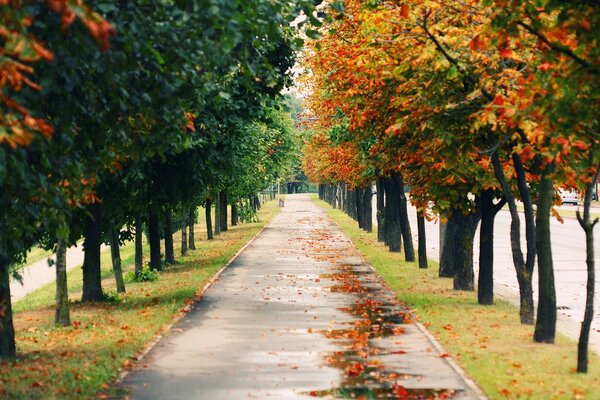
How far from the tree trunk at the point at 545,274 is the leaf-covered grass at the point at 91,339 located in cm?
587

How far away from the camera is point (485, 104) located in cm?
1642

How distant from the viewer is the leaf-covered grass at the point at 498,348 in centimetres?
1196

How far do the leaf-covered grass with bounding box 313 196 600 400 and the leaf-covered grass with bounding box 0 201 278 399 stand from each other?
176 inches

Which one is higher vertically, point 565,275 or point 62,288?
point 62,288

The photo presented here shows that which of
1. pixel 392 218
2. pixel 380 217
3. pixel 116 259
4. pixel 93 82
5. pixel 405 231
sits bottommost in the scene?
pixel 116 259

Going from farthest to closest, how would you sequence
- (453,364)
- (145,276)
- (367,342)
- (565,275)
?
(145,276), (565,275), (367,342), (453,364)

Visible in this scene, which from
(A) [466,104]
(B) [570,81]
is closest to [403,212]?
(A) [466,104]

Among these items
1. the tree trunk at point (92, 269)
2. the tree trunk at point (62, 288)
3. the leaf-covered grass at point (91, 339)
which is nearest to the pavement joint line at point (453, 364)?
the leaf-covered grass at point (91, 339)

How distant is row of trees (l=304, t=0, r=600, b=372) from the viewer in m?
10.2

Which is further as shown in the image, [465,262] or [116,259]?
[116,259]

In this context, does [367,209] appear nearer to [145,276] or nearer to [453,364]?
[145,276]

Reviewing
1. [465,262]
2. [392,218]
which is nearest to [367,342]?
[465,262]

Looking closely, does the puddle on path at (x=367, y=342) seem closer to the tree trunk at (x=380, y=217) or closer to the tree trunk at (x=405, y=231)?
the tree trunk at (x=405, y=231)

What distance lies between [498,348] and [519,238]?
9.10ft
